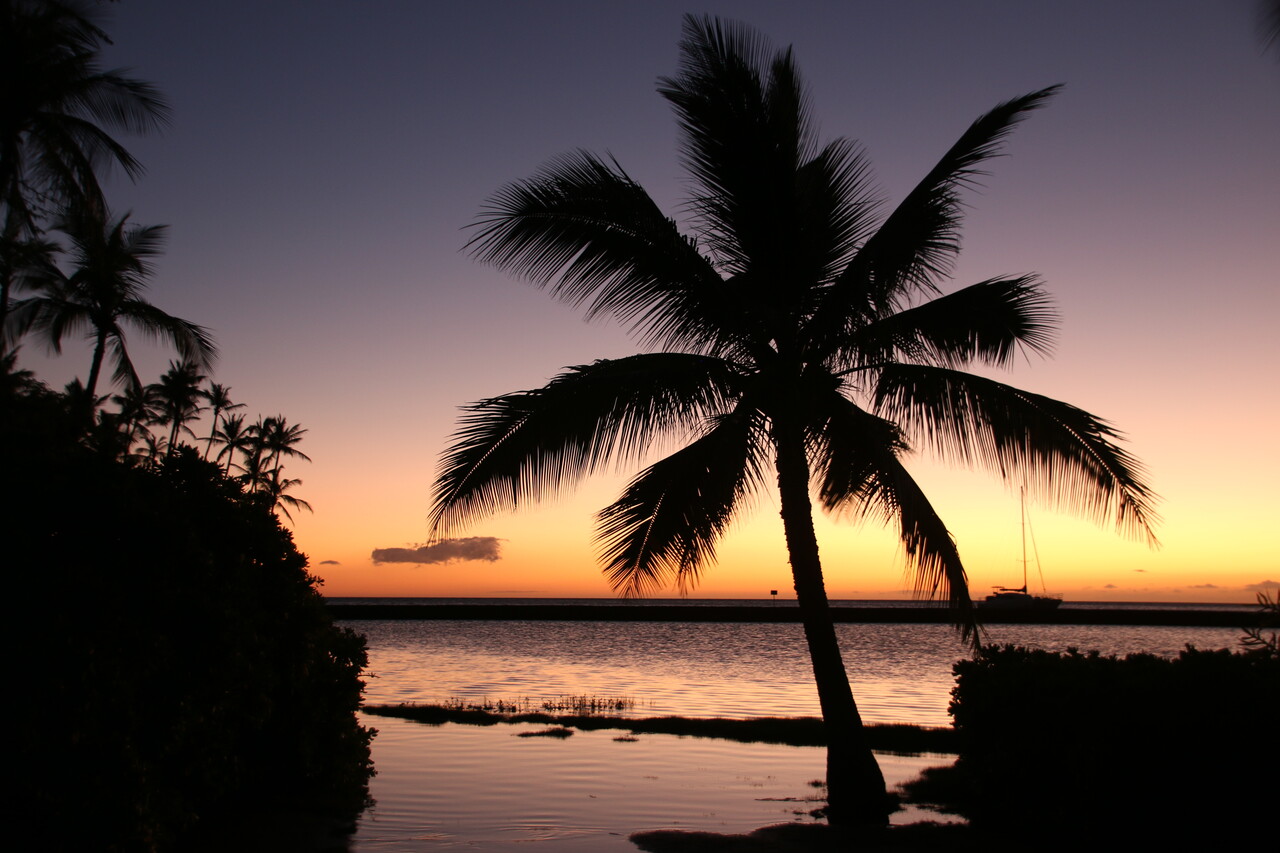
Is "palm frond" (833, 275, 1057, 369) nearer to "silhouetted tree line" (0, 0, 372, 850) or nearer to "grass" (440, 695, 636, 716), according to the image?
"silhouetted tree line" (0, 0, 372, 850)

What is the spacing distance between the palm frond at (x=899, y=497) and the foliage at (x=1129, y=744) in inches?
44.9

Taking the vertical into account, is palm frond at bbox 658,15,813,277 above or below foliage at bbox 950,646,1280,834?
above

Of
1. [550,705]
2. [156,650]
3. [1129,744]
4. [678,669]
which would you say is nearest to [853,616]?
[678,669]

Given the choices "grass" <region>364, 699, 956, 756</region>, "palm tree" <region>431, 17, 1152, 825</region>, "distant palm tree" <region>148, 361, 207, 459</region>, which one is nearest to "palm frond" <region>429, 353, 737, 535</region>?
"palm tree" <region>431, 17, 1152, 825</region>

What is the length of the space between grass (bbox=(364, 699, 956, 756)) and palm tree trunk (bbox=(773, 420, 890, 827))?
721 centimetres

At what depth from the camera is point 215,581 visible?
7574 millimetres

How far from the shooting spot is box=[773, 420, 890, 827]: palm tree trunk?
10125 millimetres

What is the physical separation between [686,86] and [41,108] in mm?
16277

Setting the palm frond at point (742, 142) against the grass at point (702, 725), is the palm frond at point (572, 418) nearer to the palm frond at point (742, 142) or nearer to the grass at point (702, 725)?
the palm frond at point (742, 142)

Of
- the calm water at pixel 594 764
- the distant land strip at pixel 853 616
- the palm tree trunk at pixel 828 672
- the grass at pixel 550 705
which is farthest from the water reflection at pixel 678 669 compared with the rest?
the distant land strip at pixel 853 616

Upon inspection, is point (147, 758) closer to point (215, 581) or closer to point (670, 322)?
point (215, 581)

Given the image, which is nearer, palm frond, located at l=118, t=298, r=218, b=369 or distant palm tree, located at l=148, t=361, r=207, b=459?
palm frond, located at l=118, t=298, r=218, b=369

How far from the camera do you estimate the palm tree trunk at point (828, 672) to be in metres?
10.1

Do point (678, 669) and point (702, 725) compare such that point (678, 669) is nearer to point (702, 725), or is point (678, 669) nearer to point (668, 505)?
point (702, 725)
